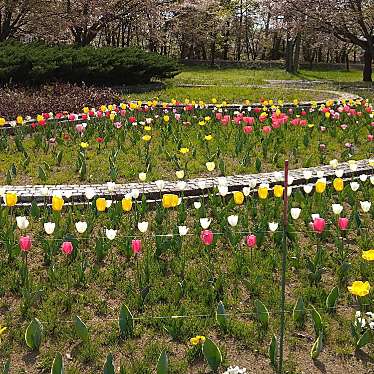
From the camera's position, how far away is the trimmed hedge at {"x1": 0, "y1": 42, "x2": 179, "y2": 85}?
Result: 13367 mm

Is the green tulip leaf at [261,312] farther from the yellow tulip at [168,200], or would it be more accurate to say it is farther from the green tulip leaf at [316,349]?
the yellow tulip at [168,200]

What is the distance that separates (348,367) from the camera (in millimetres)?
3062

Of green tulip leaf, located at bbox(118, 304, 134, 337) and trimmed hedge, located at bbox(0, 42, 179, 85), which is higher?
trimmed hedge, located at bbox(0, 42, 179, 85)

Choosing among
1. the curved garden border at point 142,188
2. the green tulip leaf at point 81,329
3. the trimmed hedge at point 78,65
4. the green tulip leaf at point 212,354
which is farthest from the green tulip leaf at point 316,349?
the trimmed hedge at point 78,65

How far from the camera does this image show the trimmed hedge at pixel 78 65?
13367 millimetres

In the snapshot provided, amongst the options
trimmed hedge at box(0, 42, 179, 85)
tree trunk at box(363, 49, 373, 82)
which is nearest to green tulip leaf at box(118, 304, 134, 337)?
trimmed hedge at box(0, 42, 179, 85)

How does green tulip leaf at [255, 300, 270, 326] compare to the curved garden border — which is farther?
the curved garden border

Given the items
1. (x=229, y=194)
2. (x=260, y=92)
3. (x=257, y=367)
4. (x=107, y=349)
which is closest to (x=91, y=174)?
(x=229, y=194)

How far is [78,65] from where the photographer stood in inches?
580

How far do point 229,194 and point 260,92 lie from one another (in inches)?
407

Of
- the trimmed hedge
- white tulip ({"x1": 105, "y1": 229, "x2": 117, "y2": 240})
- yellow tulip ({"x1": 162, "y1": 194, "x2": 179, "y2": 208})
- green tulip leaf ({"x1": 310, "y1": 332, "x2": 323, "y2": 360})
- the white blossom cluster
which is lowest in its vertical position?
green tulip leaf ({"x1": 310, "y1": 332, "x2": 323, "y2": 360})

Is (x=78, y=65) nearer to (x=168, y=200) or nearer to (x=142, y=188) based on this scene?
(x=142, y=188)

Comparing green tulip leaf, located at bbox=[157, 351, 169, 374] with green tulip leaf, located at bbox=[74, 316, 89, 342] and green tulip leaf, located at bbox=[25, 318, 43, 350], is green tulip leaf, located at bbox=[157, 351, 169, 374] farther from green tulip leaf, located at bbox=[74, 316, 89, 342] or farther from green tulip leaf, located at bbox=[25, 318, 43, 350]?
green tulip leaf, located at bbox=[25, 318, 43, 350]

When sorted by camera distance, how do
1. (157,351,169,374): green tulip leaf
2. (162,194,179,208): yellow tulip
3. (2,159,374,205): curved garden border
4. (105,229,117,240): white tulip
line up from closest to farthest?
(157,351,169,374): green tulip leaf, (105,229,117,240): white tulip, (162,194,179,208): yellow tulip, (2,159,374,205): curved garden border
